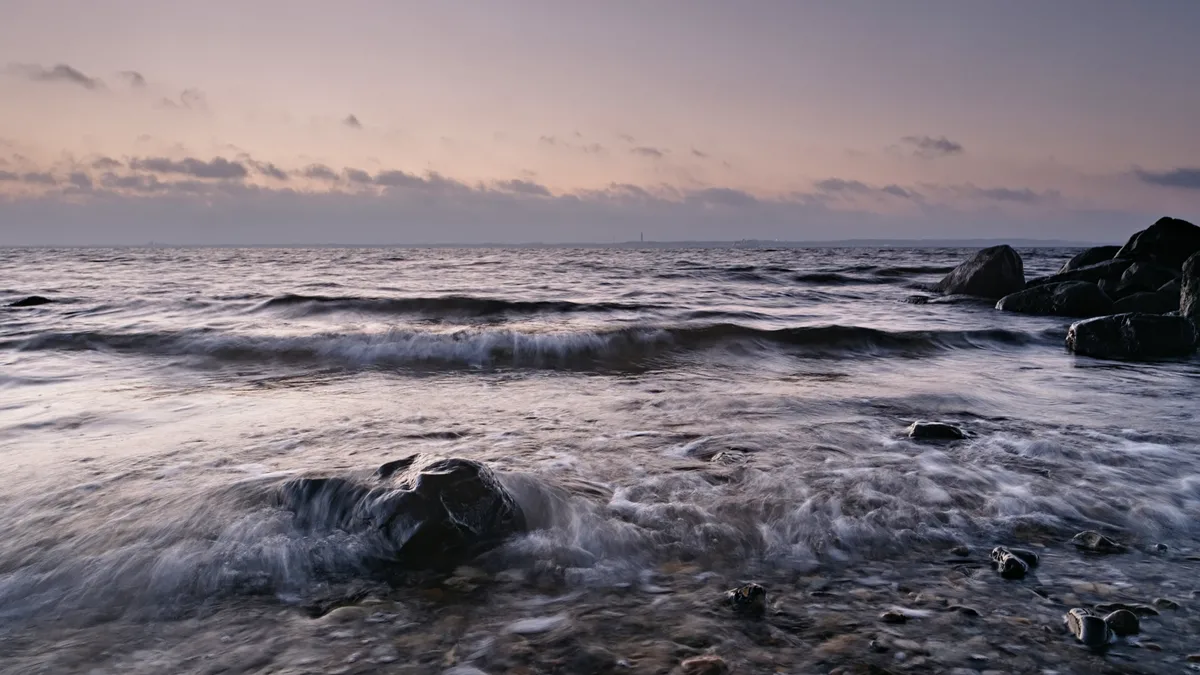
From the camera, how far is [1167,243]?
624 inches

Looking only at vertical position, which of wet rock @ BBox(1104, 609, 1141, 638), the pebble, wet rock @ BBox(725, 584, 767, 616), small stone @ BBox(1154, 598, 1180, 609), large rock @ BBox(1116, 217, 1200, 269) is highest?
large rock @ BBox(1116, 217, 1200, 269)

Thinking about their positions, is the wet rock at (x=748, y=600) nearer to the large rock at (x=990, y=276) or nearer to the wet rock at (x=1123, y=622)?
the wet rock at (x=1123, y=622)

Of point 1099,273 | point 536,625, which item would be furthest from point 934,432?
point 1099,273

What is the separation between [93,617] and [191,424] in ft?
10.3

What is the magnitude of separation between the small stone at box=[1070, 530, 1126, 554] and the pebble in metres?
2.30

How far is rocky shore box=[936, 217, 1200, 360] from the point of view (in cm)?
913

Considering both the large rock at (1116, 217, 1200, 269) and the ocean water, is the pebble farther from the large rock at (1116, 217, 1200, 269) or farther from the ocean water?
the large rock at (1116, 217, 1200, 269)

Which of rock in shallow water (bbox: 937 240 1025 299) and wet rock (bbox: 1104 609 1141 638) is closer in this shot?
wet rock (bbox: 1104 609 1141 638)

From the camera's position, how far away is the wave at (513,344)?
364 inches

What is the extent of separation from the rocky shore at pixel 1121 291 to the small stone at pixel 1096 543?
747cm

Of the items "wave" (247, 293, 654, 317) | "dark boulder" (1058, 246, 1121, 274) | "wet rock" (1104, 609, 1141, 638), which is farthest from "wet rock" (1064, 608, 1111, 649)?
"dark boulder" (1058, 246, 1121, 274)

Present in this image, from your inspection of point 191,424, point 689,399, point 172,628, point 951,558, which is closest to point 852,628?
point 951,558

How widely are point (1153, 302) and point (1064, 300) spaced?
1.70 meters

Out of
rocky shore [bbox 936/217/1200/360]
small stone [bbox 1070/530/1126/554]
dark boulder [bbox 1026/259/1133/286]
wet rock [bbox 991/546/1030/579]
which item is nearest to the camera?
wet rock [bbox 991/546/1030/579]
